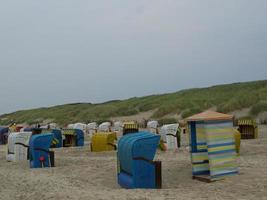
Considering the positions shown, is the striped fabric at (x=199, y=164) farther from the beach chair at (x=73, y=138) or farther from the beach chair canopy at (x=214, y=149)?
the beach chair at (x=73, y=138)

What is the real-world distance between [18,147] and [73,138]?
6111mm

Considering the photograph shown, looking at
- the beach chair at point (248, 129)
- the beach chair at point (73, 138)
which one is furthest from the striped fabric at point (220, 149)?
the beach chair at point (73, 138)

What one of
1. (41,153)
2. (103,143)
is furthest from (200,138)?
(103,143)

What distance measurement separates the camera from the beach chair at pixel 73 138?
73.2 ft

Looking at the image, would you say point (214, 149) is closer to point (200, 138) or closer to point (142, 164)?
point (200, 138)

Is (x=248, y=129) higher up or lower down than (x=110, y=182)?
higher up

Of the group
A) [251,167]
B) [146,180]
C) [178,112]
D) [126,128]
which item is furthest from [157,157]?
[178,112]

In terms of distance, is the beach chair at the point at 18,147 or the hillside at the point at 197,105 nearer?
the beach chair at the point at 18,147

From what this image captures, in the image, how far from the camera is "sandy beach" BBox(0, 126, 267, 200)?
853 centimetres

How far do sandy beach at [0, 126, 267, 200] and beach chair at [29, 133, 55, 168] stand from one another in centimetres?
29

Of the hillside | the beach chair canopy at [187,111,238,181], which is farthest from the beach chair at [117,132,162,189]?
the hillside

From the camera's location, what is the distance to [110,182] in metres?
10.9

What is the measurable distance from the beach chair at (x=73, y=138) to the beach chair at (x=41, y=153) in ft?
24.9

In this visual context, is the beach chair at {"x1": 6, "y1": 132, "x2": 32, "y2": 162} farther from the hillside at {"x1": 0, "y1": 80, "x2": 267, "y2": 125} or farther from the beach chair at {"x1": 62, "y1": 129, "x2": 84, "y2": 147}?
the hillside at {"x1": 0, "y1": 80, "x2": 267, "y2": 125}
